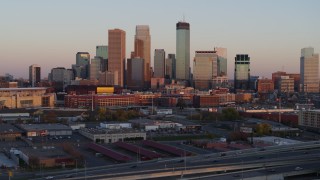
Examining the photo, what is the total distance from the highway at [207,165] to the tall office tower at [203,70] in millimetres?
69161

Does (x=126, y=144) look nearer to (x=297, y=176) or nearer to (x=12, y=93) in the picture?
(x=297, y=176)

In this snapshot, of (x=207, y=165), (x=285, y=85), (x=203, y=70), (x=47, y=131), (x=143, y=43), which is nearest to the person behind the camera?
(x=207, y=165)

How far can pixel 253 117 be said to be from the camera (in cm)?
3903

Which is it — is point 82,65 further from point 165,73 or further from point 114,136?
point 114,136

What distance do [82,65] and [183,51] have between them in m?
21.1

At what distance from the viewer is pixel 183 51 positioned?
99.6 meters

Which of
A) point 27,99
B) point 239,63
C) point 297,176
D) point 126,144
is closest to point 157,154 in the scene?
point 126,144

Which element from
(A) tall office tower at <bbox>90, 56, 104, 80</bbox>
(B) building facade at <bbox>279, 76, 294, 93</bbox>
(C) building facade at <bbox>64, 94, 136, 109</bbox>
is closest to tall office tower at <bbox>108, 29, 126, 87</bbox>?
(A) tall office tower at <bbox>90, 56, 104, 80</bbox>

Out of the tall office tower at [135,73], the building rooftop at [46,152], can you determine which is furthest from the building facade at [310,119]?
the tall office tower at [135,73]

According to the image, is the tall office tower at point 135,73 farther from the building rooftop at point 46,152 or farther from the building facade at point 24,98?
the building rooftop at point 46,152

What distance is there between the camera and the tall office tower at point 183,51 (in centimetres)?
9706

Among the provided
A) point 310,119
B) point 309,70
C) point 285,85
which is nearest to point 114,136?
point 310,119

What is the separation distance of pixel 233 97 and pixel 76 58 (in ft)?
177

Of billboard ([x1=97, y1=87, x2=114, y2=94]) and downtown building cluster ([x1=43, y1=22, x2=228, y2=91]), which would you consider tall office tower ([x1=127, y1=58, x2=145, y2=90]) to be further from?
billboard ([x1=97, y1=87, x2=114, y2=94])
